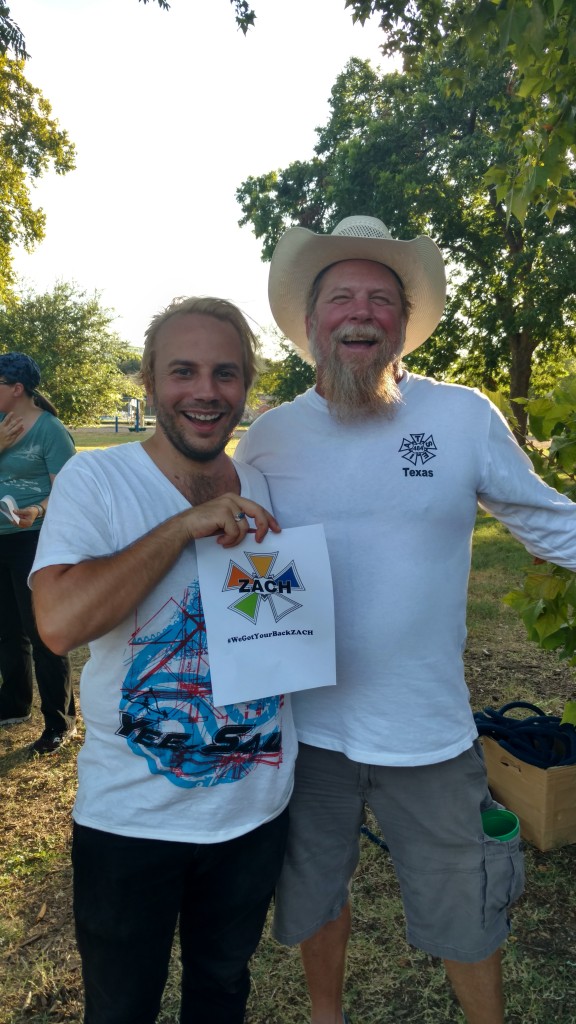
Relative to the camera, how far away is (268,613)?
1761mm

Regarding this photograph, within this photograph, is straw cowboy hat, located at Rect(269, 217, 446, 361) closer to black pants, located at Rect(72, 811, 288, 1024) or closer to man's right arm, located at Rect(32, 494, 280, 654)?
man's right arm, located at Rect(32, 494, 280, 654)

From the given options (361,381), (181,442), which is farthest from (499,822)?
(181,442)

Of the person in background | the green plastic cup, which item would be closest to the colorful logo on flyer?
the green plastic cup

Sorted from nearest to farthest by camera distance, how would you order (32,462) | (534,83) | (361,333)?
(361,333)
(534,83)
(32,462)

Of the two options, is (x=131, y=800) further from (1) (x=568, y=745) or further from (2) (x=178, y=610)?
(1) (x=568, y=745)

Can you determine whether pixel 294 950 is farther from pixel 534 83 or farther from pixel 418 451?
pixel 534 83

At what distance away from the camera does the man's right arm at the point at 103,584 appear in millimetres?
1505

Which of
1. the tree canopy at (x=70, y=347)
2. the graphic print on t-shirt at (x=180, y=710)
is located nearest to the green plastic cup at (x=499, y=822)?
the graphic print on t-shirt at (x=180, y=710)

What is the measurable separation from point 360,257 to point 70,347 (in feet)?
93.5

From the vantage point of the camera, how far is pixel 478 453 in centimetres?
200

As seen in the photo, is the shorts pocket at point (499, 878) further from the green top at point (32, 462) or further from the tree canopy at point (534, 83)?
the green top at point (32, 462)

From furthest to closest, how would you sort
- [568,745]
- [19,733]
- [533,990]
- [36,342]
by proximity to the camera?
1. [36,342]
2. [19,733]
3. [568,745]
4. [533,990]

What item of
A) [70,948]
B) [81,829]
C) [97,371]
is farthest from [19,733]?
[97,371]

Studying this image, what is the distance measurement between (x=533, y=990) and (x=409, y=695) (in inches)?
59.2
